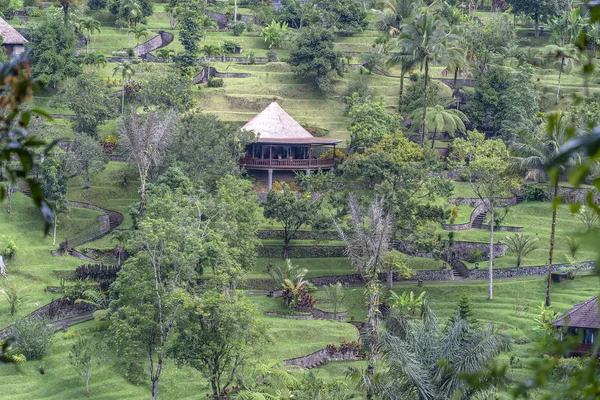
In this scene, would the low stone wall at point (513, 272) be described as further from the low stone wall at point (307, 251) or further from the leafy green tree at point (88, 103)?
the leafy green tree at point (88, 103)

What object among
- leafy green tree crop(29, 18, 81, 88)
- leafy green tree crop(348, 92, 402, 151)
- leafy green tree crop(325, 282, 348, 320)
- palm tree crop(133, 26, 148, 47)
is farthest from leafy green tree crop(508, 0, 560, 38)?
leafy green tree crop(325, 282, 348, 320)

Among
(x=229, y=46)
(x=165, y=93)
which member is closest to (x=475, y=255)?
(x=165, y=93)

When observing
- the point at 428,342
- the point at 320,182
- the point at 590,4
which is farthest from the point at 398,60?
the point at 590,4

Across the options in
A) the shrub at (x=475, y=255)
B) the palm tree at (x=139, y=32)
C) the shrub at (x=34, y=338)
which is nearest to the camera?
the shrub at (x=34, y=338)

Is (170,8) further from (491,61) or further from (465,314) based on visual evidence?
(465,314)

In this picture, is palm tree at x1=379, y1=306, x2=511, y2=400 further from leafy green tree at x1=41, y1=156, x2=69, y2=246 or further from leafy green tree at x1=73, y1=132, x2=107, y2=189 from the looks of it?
leafy green tree at x1=73, y1=132, x2=107, y2=189

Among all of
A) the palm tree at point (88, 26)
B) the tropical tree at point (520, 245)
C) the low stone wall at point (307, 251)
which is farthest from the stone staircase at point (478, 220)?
the palm tree at point (88, 26)

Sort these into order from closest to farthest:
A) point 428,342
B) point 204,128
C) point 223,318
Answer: point 428,342, point 223,318, point 204,128
